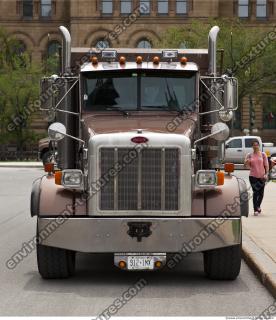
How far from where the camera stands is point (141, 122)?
10805mm

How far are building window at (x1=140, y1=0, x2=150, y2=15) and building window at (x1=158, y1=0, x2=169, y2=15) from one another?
1.09 m

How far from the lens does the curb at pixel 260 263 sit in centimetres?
988

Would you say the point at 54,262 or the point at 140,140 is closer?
the point at 140,140

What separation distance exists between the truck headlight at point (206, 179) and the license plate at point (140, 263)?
3.38 ft

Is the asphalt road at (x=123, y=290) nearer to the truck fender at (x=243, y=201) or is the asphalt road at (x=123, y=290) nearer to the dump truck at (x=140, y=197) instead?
the dump truck at (x=140, y=197)

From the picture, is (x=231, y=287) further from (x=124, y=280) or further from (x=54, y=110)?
(x=54, y=110)

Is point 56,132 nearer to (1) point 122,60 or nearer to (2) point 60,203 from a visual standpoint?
(2) point 60,203

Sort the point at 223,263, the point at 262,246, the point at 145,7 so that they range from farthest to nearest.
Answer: the point at 145,7 → the point at 262,246 → the point at 223,263

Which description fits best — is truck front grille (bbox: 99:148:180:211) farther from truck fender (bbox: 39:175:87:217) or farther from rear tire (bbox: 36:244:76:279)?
rear tire (bbox: 36:244:76:279)

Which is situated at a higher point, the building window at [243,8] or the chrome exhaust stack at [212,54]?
the building window at [243,8]

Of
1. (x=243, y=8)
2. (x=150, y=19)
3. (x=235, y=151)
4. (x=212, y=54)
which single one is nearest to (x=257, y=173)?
(x=212, y=54)

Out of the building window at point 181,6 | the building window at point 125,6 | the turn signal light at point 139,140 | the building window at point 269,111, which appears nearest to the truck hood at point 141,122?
the turn signal light at point 139,140

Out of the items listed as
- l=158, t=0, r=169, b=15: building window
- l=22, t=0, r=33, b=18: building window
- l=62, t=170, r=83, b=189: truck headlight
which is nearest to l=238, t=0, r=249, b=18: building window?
l=158, t=0, r=169, b=15: building window

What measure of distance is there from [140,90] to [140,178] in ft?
6.57
